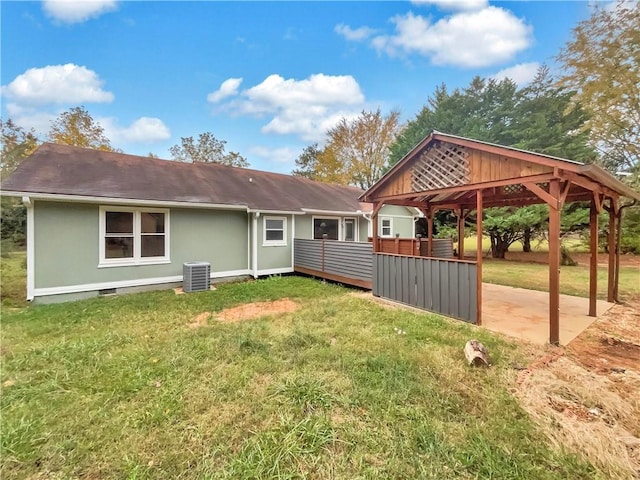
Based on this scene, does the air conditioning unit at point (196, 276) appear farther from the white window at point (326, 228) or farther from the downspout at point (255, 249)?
the white window at point (326, 228)

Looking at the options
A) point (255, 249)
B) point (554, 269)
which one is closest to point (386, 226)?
point (255, 249)

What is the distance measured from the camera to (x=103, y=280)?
300 inches

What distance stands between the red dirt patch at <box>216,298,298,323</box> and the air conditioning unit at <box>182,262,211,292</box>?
2.26m

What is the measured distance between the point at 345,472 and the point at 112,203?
27.0 ft

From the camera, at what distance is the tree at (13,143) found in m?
20.0

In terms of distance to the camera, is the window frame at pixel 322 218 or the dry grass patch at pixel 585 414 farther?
the window frame at pixel 322 218

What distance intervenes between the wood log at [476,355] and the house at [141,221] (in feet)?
24.6

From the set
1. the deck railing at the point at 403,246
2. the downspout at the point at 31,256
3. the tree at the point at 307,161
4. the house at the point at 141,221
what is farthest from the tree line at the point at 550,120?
the tree at the point at 307,161

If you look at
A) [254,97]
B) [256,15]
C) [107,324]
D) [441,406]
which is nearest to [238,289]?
[107,324]

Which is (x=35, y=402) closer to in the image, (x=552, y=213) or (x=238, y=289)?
(x=238, y=289)

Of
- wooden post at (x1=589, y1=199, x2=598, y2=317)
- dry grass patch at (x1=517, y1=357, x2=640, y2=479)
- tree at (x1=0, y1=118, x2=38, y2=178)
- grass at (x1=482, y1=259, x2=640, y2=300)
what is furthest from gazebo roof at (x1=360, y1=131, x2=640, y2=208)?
tree at (x1=0, y1=118, x2=38, y2=178)

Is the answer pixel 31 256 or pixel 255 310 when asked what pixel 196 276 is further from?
pixel 31 256

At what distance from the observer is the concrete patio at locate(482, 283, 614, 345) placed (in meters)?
4.87

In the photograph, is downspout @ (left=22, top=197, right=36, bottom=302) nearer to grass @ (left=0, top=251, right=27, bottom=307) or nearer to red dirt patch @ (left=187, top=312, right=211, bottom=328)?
grass @ (left=0, top=251, right=27, bottom=307)
